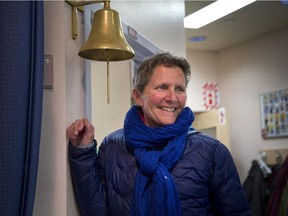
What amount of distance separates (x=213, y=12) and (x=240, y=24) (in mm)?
538

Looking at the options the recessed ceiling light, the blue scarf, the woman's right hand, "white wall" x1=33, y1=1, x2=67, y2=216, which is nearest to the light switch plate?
"white wall" x1=33, y1=1, x2=67, y2=216

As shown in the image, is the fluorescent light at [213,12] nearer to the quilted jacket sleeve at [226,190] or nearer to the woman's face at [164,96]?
the woman's face at [164,96]

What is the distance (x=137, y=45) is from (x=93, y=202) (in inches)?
34.0

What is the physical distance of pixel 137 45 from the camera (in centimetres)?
181

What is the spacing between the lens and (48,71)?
3.78ft

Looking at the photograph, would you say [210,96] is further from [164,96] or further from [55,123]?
[55,123]

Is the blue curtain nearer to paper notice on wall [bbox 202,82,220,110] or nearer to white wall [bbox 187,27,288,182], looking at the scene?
white wall [bbox 187,27,288,182]

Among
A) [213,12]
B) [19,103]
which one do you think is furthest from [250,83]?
[19,103]

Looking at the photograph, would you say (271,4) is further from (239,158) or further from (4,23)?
(4,23)

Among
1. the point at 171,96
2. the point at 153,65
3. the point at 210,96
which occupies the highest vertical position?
Result: the point at 210,96

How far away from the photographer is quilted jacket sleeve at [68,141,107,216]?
3.87 ft

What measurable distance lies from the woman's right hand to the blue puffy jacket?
26mm

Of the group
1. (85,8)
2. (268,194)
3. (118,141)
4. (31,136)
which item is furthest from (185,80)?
(268,194)

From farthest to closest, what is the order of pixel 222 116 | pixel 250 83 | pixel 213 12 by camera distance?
pixel 250 83 → pixel 222 116 → pixel 213 12
